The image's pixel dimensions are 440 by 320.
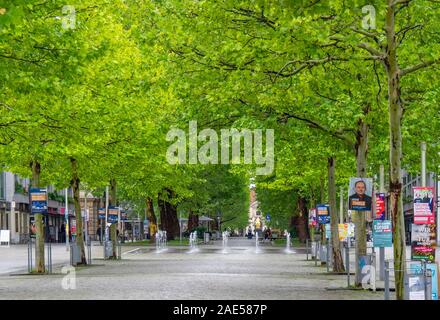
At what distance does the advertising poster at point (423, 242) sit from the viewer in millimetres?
21922

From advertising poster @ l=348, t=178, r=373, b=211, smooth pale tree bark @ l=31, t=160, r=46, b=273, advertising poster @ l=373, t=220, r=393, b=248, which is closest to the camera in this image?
advertising poster @ l=348, t=178, r=373, b=211

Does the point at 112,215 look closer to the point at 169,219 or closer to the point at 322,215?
the point at 322,215

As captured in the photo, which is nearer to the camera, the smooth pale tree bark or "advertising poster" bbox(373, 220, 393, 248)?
"advertising poster" bbox(373, 220, 393, 248)

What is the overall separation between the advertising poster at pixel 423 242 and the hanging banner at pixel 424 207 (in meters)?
0.18

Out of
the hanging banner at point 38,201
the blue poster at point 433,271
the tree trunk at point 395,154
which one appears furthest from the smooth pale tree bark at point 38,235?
the tree trunk at point 395,154

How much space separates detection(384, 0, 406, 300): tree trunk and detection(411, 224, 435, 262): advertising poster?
10.1 feet

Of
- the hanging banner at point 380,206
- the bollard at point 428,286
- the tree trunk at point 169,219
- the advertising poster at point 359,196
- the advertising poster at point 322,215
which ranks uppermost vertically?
the advertising poster at point 359,196

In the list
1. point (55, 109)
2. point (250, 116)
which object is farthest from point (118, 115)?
point (250, 116)

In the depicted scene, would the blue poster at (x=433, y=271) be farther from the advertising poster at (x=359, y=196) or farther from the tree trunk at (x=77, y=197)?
the tree trunk at (x=77, y=197)

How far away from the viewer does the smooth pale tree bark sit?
35.1m

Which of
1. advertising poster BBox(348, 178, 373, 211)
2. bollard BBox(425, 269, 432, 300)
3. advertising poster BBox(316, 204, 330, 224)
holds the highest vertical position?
advertising poster BBox(348, 178, 373, 211)

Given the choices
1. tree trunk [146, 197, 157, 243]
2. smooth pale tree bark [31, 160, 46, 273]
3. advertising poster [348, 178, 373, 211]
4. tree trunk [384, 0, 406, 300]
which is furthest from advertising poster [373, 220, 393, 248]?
tree trunk [146, 197, 157, 243]

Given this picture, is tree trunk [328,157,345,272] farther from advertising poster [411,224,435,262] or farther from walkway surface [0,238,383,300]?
advertising poster [411,224,435,262]

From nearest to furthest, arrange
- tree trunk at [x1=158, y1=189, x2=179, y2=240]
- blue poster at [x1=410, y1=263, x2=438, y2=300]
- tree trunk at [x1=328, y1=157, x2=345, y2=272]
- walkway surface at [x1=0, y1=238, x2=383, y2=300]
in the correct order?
blue poster at [x1=410, y1=263, x2=438, y2=300] → walkway surface at [x1=0, y1=238, x2=383, y2=300] → tree trunk at [x1=328, y1=157, x2=345, y2=272] → tree trunk at [x1=158, y1=189, x2=179, y2=240]
